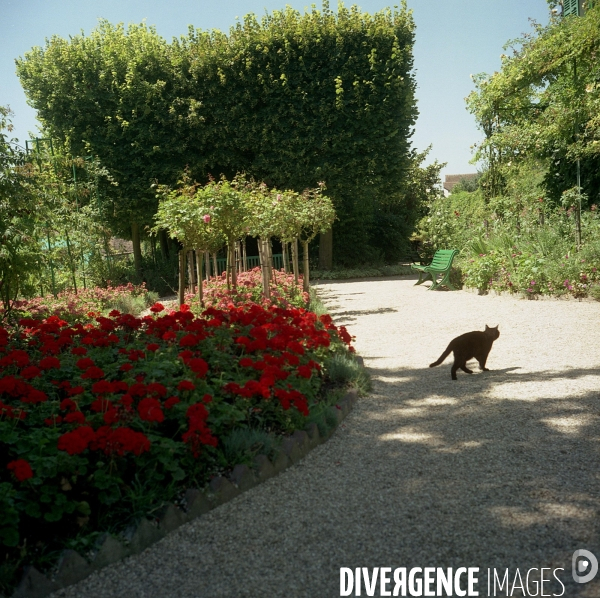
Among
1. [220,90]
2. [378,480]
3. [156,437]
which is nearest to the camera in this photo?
[156,437]

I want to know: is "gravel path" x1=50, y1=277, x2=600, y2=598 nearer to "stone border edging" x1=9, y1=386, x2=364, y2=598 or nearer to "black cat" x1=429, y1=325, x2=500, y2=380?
"stone border edging" x1=9, y1=386, x2=364, y2=598

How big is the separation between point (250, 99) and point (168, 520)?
A: 56.0 feet

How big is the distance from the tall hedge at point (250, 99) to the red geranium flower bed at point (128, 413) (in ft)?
46.2

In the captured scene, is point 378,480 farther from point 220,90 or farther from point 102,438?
point 220,90

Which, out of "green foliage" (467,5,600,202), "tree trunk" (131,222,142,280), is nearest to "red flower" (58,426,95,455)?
"green foliage" (467,5,600,202)

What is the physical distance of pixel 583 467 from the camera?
12.3 ft

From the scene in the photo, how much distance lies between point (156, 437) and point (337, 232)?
1895 centimetres

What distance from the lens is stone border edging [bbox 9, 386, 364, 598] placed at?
8.39 ft

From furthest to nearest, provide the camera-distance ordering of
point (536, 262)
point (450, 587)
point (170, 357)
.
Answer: point (536, 262)
point (170, 357)
point (450, 587)

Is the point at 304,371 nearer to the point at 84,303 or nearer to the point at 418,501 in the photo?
the point at 418,501

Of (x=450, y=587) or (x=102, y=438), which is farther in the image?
(x=102, y=438)

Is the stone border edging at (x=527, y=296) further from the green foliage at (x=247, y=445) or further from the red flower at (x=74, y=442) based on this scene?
the red flower at (x=74, y=442)

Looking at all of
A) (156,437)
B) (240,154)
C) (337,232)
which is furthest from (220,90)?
(156,437)

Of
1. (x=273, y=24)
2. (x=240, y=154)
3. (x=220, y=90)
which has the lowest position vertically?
(x=240, y=154)
